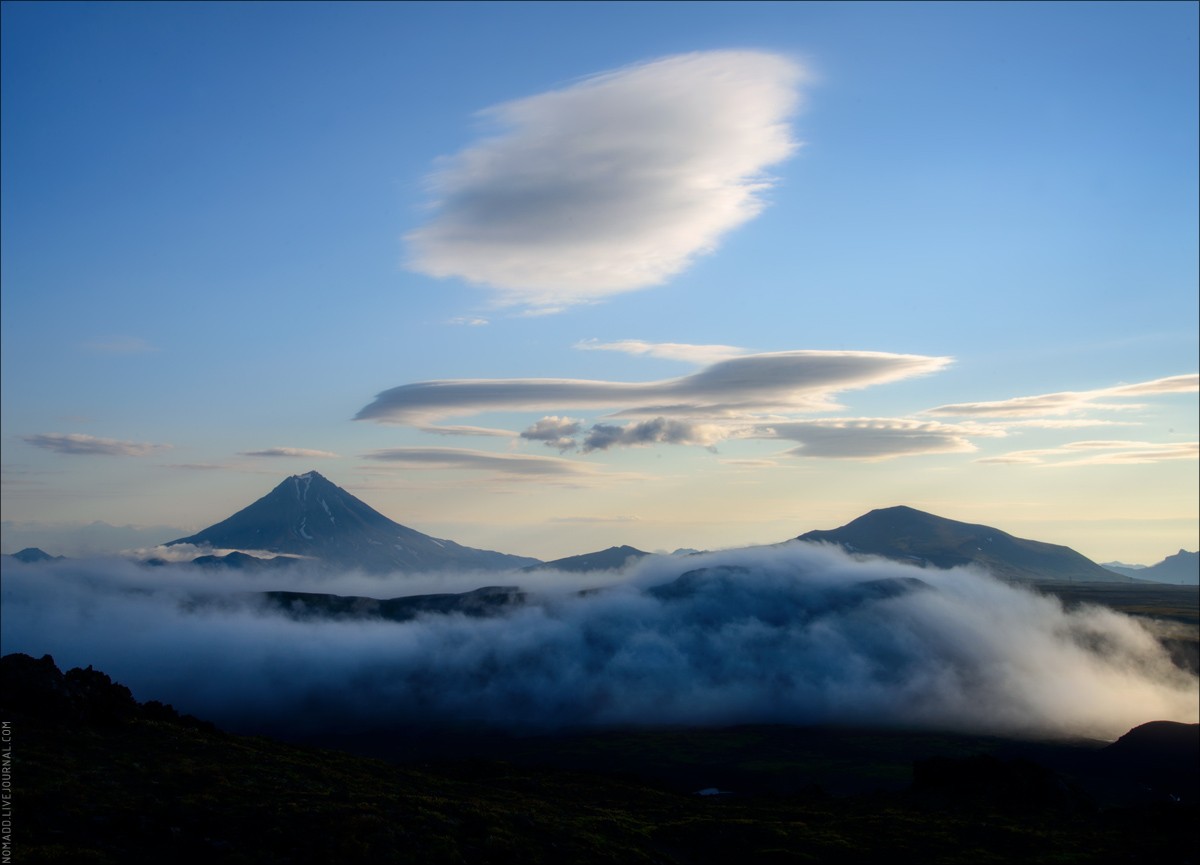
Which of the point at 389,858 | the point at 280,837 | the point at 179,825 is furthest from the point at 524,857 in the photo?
the point at 179,825

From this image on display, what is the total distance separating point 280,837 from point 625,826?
1415 inches

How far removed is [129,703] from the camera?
84375 millimetres

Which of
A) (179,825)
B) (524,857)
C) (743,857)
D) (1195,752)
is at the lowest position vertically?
(1195,752)

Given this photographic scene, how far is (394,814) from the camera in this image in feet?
208

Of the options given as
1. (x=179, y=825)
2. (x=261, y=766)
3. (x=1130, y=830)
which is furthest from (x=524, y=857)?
(x=1130, y=830)

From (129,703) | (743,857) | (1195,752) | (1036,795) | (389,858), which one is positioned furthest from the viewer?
(1195,752)

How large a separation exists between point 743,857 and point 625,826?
1189 centimetres

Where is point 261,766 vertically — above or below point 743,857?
above

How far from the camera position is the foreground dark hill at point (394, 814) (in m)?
53.1

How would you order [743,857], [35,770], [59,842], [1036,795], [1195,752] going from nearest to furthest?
[59,842] → [35,770] → [743,857] → [1036,795] → [1195,752]

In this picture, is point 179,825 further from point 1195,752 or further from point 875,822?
point 1195,752

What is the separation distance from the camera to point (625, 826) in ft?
258

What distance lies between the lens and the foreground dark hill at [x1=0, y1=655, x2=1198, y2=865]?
5312cm

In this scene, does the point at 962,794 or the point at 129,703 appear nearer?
the point at 129,703
